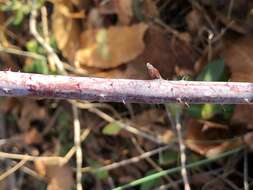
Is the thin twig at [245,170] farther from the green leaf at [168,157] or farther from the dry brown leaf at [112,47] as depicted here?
the dry brown leaf at [112,47]

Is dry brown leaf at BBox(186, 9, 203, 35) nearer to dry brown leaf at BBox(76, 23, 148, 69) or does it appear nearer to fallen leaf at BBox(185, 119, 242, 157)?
dry brown leaf at BBox(76, 23, 148, 69)

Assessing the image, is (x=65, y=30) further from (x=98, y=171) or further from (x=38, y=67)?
(x=98, y=171)

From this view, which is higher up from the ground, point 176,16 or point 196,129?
point 176,16

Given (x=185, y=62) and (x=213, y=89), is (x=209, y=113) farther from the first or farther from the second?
(x=213, y=89)

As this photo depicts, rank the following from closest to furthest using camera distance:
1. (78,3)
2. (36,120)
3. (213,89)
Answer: (213,89)
(78,3)
(36,120)

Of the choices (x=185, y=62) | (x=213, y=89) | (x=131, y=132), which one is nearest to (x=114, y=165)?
(x=131, y=132)

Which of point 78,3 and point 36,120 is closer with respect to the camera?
point 78,3
